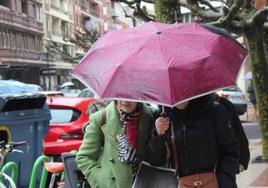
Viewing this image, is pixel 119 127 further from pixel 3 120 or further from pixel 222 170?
pixel 3 120

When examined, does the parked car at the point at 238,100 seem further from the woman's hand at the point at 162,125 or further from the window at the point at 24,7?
the window at the point at 24,7

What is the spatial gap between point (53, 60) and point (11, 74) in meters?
20.2

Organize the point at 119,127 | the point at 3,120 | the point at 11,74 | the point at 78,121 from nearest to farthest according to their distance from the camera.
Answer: the point at 119,127, the point at 3,120, the point at 78,121, the point at 11,74

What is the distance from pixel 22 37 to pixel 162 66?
67.5 meters

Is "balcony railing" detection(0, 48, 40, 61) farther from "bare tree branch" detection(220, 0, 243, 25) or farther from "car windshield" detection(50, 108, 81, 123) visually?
"bare tree branch" detection(220, 0, 243, 25)

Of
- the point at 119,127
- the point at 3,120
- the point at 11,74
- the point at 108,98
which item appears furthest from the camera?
the point at 11,74

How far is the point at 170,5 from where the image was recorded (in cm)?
865

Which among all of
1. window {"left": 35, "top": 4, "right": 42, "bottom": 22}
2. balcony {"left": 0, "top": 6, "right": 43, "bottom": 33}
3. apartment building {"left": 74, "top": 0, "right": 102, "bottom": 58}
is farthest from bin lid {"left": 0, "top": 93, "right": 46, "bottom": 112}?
apartment building {"left": 74, "top": 0, "right": 102, "bottom": 58}

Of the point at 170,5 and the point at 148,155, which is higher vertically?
the point at 170,5

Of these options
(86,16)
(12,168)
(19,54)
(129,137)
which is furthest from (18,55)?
(129,137)

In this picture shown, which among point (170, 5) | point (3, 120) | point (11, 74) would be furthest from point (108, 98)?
point (11, 74)

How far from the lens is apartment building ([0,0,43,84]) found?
63.1 m

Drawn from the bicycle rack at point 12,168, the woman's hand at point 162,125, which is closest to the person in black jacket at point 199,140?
the woman's hand at point 162,125

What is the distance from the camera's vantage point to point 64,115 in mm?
10016
